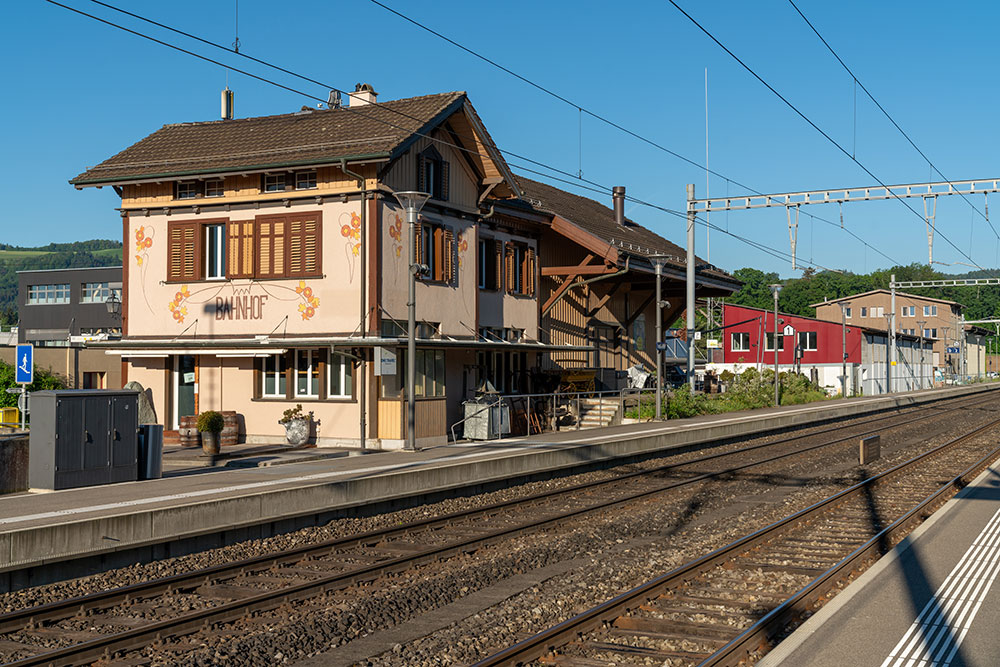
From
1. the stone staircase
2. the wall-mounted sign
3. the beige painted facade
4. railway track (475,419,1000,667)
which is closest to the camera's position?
railway track (475,419,1000,667)

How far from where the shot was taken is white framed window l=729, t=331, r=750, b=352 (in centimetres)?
7794

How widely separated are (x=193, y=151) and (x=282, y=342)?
264 inches

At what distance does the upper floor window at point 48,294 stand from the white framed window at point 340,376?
59.3 meters

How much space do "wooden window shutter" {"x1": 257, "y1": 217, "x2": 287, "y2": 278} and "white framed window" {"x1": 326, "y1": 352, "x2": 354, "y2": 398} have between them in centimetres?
265

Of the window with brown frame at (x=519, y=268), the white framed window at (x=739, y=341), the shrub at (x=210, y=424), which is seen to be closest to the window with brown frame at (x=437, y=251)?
the window with brown frame at (x=519, y=268)

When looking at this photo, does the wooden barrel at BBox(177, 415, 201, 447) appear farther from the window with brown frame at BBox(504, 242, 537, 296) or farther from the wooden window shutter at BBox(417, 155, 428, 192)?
the window with brown frame at BBox(504, 242, 537, 296)

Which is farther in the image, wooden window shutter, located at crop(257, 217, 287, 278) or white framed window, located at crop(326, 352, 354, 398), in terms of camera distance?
wooden window shutter, located at crop(257, 217, 287, 278)

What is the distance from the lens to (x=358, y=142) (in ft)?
84.7

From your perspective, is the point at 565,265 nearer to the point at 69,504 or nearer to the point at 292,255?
the point at 292,255

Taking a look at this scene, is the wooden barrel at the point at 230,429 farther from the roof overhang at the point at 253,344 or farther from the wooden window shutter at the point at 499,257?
the wooden window shutter at the point at 499,257

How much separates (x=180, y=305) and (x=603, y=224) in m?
21.0

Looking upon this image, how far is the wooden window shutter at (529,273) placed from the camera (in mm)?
Result: 33438

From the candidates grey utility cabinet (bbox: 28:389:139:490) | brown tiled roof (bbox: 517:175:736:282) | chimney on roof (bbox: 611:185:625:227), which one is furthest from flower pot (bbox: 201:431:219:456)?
chimney on roof (bbox: 611:185:625:227)

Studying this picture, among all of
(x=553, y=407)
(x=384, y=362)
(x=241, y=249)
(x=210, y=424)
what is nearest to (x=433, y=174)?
(x=241, y=249)
